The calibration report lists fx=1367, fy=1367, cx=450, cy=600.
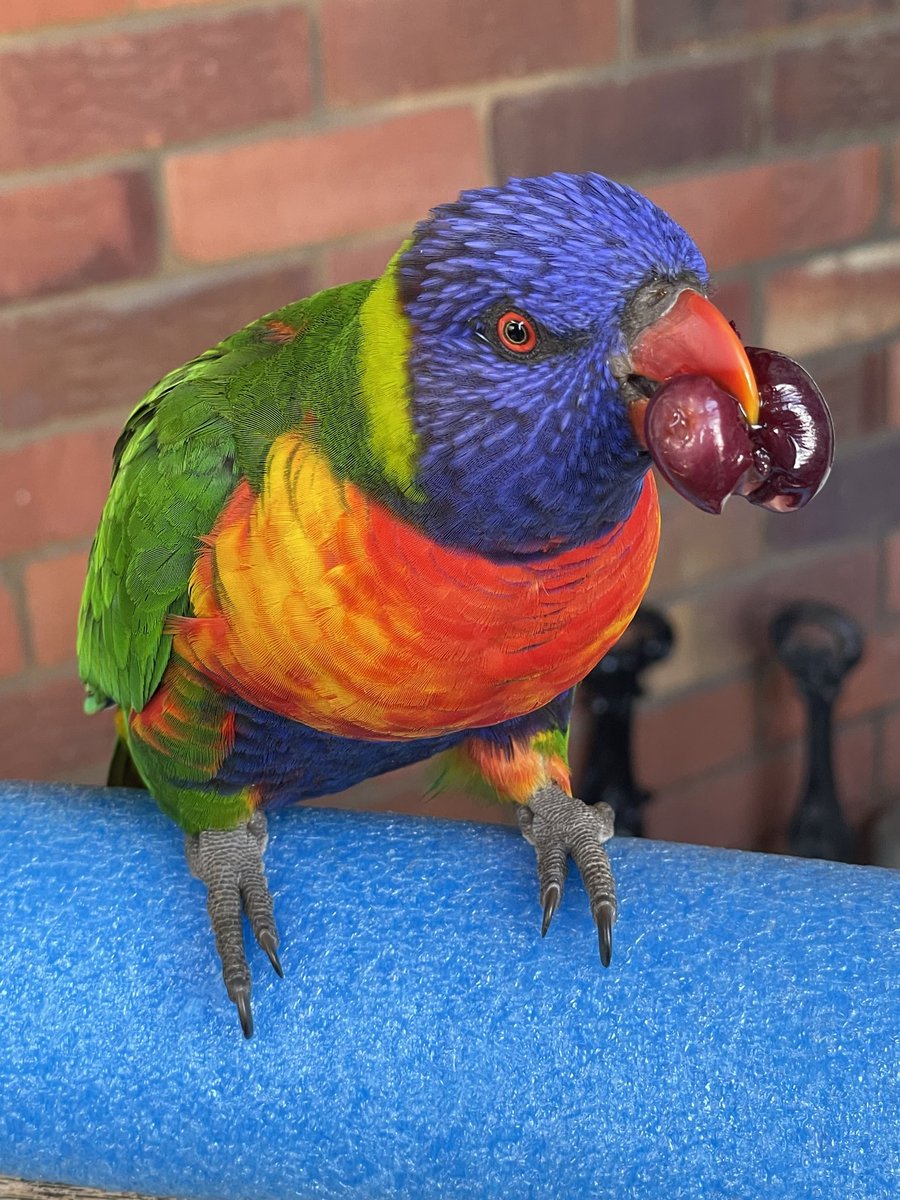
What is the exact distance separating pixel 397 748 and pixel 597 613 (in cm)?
19

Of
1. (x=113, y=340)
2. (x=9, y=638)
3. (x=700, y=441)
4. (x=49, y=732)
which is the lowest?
(x=49, y=732)

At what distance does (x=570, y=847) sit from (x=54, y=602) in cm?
76

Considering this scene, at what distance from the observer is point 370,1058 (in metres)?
0.72

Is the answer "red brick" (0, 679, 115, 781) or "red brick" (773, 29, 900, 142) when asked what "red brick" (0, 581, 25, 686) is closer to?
"red brick" (0, 679, 115, 781)

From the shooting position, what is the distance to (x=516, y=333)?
0.69 meters

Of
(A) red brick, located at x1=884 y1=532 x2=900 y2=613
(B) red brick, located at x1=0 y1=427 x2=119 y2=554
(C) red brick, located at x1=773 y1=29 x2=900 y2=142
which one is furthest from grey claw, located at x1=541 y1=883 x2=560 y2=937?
(A) red brick, located at x1=884 y1=532 x2=900 y2=613

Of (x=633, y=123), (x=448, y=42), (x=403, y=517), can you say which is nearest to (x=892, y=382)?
(x=633, y=123)

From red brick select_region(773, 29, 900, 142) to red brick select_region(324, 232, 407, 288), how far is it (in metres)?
0.52

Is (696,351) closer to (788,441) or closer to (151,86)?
(788,441)

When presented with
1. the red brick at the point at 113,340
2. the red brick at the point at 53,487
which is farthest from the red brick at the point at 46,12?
the red brick at the point at 53,487

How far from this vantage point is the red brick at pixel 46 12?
3.95 ft

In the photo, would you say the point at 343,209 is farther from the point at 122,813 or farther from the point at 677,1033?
the point at 677,1033

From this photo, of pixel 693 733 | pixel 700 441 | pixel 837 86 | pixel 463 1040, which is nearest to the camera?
pixel 700 441

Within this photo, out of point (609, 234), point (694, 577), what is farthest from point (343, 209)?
point (609, 234)
